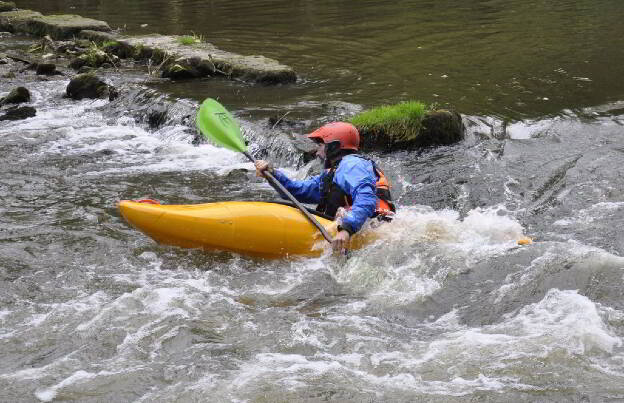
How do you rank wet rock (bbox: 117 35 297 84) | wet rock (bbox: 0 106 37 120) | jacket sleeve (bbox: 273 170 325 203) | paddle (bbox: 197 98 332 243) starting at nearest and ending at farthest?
jacket sleeve (bbox: 273 170 325 203) < paddle (bbox: 197 98 332 243) < wet rock (bbox: 0 106 37 120) < wet rock (bbox: 117 35 297 84)

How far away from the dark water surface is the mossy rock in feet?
3.54

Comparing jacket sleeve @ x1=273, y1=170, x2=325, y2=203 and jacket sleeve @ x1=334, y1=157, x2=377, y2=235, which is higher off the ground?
jacket sleeve @ x1=334, y1=157, x2=377, y2=235

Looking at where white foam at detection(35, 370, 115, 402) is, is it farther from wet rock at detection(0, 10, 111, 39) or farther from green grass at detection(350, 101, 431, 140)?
wet rock at detection(0, 10, 111, 39)

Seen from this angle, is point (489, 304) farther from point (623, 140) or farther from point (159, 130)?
point (159, 130)

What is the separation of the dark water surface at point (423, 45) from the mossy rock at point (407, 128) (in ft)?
3.54

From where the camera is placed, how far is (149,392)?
3711 mm

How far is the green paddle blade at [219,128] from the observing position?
639 cm

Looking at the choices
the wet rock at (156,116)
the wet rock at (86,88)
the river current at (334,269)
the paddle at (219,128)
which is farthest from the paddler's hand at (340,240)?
the wet rock at (86,88)

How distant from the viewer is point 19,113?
32.3 ft

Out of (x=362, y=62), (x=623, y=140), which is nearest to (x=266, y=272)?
(x=623, y=140)

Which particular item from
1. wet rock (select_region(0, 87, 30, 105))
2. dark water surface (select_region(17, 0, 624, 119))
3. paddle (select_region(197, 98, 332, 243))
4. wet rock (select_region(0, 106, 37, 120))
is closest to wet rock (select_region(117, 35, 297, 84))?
dark water surface (select_region(17, 0, 624, 119))

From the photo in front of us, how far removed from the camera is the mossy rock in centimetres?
760

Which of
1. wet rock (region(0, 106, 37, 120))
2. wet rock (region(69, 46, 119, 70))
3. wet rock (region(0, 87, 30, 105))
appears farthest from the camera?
wet rock (region(69, 46, 119, 70))

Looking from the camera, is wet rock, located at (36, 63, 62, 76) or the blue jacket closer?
the blue jacket
